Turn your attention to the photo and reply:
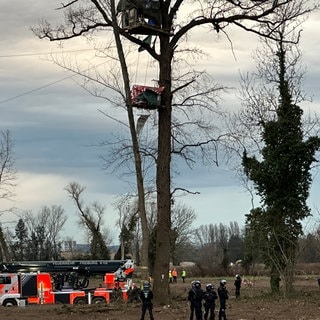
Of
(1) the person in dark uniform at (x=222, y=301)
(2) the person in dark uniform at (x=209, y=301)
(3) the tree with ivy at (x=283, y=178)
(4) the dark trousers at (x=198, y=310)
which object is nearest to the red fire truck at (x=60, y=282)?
(3) the tree with ivy at (x=283, y=178)

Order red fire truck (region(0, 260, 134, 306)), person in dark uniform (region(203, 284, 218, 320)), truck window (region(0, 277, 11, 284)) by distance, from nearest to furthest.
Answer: person in dark uniform (region(203, 284, 218, 320)), red fire truck (region(0, 260, 134, 306)), truck window (region(0, 277, 11, 284))

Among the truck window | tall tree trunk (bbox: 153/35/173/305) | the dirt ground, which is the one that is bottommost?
the dirt ground

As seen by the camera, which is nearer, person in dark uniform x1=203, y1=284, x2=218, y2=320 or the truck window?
person in dark uniform x1=203, y1=284, x2=218, y2=320

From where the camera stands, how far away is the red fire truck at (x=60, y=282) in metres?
34.2

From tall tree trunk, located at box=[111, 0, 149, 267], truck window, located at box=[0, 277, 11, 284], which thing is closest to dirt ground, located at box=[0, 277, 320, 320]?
tall tree trunk, located at box=[111, 0, 149, 267]

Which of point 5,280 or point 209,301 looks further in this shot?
point 5,280

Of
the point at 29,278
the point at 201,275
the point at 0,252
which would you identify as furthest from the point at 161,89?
the point at 201,275

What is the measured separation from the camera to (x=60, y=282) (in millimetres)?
35750

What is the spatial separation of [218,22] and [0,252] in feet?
150

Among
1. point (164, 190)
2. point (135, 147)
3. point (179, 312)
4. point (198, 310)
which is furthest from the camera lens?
point (135, 147)

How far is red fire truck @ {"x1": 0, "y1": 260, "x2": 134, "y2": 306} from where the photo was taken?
34.2m

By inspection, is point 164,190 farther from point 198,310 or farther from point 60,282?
point 60,282

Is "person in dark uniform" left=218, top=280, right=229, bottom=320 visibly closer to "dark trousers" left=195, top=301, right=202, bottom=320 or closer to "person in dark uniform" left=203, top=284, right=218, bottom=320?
"person in dark uniform" left=203, top=284, right=218, bottom=320

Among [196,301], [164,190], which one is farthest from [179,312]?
[164,190]
